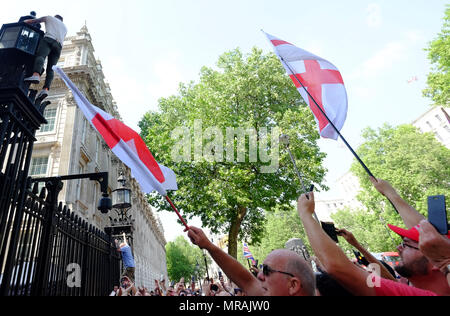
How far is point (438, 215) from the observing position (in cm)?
163

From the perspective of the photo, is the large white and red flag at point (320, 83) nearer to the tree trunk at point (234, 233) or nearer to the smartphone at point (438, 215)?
the smartphone at point (438, 215)

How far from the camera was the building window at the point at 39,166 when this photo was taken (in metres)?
15.5

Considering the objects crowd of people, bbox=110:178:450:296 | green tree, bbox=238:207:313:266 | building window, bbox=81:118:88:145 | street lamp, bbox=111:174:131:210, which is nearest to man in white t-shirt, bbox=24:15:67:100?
crowd of people, bbox=110:178:450:296

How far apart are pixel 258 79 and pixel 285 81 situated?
1.83 meters

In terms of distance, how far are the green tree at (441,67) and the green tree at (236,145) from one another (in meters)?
8.13

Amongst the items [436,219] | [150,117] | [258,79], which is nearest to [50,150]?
[150,117]

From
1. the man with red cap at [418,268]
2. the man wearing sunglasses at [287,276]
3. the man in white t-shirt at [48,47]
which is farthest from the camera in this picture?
the man in white t-shirt at [48,47]

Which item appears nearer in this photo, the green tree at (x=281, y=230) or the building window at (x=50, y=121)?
the building window at (x=50, y=121)

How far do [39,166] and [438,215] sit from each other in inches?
754

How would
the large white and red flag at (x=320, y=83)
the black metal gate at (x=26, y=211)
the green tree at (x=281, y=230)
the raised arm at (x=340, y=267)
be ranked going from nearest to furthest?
1. the raised arm at (x=340, y=267)
2. the black metal gate at (x=26, y=211)
3. the large white and red flag at (x=320, y=83)
4. the green tree at (x=281, y=230)

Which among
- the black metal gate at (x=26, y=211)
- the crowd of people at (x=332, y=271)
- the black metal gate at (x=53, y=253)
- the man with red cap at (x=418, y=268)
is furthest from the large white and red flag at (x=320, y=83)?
the black metal gate at (x=53, y=253)
